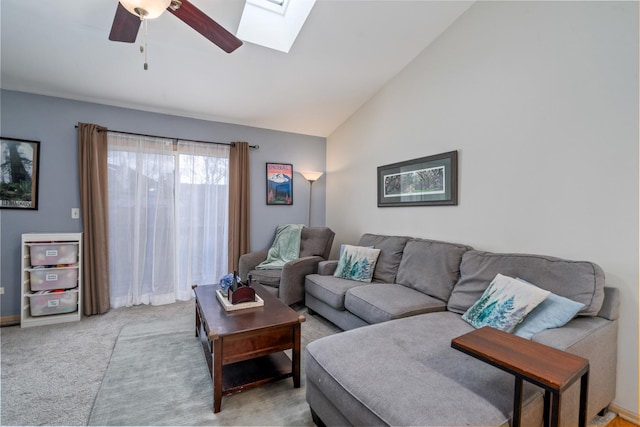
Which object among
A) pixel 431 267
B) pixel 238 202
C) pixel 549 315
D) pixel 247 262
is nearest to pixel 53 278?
pixel 247 262

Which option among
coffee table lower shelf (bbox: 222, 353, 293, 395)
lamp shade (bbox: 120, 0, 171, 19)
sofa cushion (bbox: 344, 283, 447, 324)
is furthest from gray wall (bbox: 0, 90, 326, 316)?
sofa cushion (bbox: 344, 283, 447, 324)

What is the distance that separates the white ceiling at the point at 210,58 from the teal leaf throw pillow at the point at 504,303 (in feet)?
A: 7.43

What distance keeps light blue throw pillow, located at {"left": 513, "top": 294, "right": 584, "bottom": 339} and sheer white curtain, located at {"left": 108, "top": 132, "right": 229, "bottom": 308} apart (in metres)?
3.24

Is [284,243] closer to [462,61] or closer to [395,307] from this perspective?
[395,307]

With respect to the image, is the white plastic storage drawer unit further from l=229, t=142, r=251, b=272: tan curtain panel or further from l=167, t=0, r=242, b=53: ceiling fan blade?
l=167, t=0, r=242, b=53: ceiling fan blade

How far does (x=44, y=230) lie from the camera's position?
2924 mm

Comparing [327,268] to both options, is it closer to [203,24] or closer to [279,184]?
[279,184]

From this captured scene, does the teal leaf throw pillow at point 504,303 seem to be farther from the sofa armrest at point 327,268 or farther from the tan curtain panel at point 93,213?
the tan curtain panel at point 93,213

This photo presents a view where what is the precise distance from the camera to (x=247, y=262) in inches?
136

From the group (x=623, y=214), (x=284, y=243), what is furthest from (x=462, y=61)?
(x=284, y=243)

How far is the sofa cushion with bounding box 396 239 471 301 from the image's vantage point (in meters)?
2.29

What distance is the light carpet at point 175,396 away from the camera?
1.55 m

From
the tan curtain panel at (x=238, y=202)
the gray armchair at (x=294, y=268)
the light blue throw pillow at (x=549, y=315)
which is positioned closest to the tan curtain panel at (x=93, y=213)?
the tan curtain panel at (x=238, y=202)

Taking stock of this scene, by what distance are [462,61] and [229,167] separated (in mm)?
2848
